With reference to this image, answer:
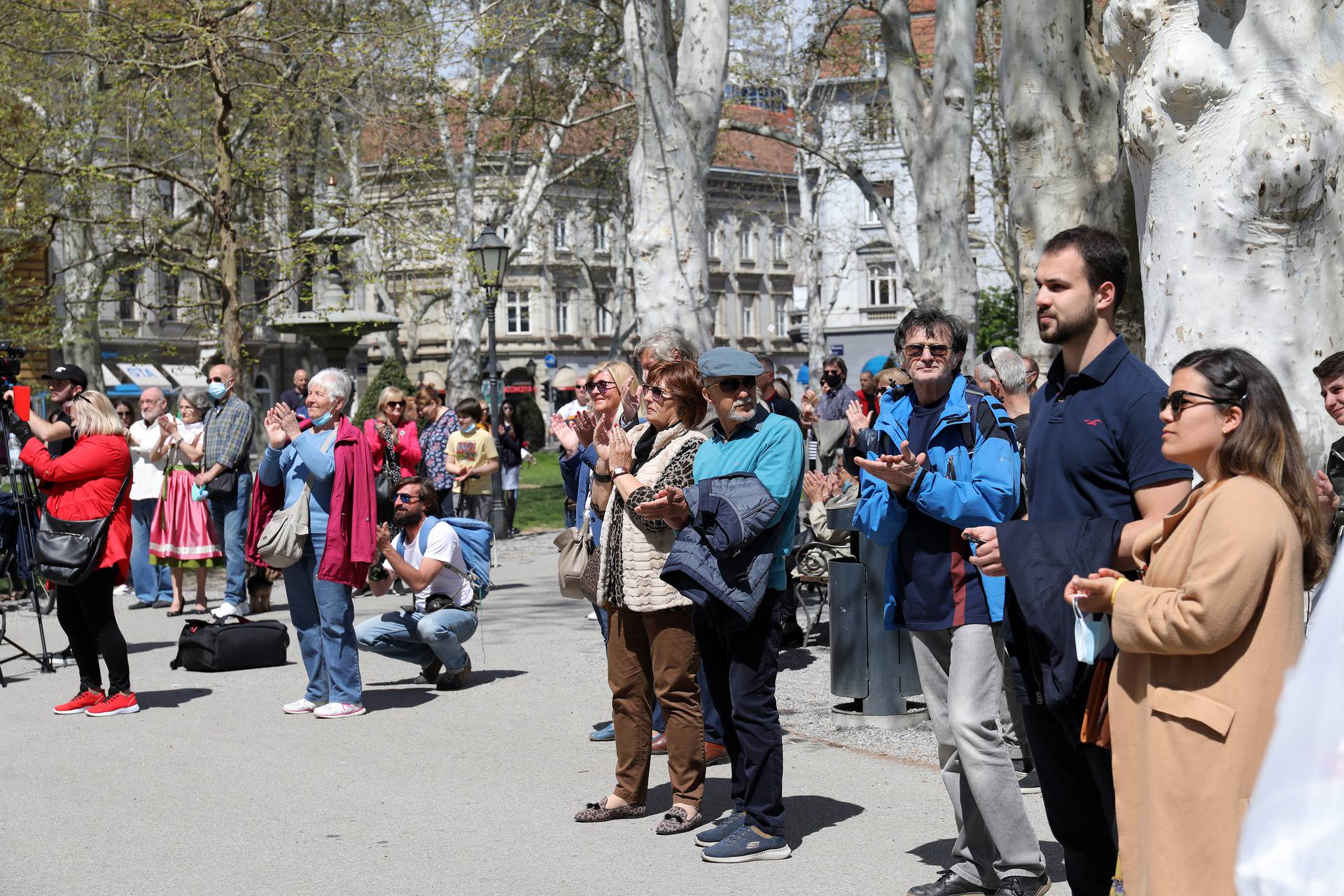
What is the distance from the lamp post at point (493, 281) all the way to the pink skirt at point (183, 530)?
22.3ft

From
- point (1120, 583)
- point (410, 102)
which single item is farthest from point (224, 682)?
point (410, 102)

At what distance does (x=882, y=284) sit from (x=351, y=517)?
60.1 metres

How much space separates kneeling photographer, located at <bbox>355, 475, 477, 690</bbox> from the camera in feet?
29.1

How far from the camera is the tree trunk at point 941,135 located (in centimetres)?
1498

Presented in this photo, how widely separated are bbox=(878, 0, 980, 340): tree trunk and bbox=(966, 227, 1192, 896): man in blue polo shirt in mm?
11087

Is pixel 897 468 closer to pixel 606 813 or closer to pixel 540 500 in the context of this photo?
pixel 606 813

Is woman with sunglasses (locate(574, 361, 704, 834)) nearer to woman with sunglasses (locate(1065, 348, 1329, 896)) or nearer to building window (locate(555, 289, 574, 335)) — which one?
woman with sunglasses (locate(1065, 348, 1329, 896))

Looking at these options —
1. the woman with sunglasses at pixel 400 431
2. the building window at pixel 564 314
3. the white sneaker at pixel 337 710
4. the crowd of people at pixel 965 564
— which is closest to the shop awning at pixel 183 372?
the building window at pixel 564 314

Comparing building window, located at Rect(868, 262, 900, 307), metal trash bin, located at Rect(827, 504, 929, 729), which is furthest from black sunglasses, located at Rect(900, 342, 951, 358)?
building window, located at Rect(868, 262, 900, 307)

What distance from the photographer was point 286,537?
8531mm

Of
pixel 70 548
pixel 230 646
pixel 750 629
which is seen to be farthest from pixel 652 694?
pixel 230 646

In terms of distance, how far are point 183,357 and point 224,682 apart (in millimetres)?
49464

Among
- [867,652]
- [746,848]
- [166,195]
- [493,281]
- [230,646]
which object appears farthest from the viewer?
[166,195]

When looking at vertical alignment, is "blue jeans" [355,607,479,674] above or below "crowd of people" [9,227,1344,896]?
below
